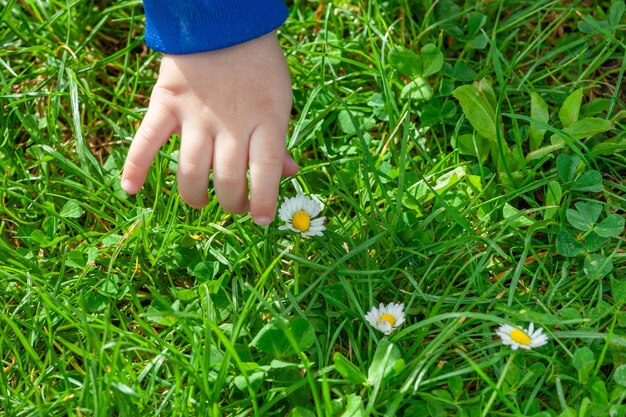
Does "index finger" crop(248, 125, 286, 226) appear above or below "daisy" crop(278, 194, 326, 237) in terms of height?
above

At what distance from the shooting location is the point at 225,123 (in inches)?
46.3

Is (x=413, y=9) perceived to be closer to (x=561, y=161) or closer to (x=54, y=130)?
(x=561, y=161)

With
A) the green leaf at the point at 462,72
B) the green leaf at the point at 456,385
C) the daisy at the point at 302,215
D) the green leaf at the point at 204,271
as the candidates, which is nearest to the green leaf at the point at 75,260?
the green leaf at the point at 204,271

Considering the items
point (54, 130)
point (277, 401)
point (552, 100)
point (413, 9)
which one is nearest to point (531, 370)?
point (277, 401)

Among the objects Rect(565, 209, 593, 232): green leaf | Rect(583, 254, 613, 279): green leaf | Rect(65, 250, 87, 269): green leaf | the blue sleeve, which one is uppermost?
the blue sleeve

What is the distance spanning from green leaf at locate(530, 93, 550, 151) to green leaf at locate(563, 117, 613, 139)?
1.9 inches

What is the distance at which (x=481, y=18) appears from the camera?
5.33ft

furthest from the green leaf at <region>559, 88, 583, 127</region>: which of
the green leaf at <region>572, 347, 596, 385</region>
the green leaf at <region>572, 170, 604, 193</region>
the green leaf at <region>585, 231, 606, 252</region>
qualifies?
the green leaf at <region>572, 347, 596, 385</region>

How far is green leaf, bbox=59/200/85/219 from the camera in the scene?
1454 mm

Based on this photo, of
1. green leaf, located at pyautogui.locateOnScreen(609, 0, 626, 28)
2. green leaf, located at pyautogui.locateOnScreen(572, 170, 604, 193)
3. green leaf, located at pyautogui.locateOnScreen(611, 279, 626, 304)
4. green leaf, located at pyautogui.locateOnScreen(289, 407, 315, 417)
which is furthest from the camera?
green leaf, located at pyautogui.locateOnScreen(609, 0, 626, 28)

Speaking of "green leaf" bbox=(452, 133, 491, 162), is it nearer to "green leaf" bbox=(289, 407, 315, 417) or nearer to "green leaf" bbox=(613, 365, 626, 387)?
"green leaf" bbox=(613, 365, 626, 387)

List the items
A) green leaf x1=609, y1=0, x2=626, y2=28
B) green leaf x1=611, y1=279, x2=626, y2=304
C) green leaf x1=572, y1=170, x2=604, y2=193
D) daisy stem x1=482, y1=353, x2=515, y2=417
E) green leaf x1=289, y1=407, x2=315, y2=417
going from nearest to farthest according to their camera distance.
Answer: daisy stem x1=482, y1=353, x2=515, y2=417, green leaf x1=289, y1=407, x2=315, y2=417, green leaf x1=611, y1=279, x2=626, y2=304, green leaf x1=572, y1=170, x2=604, y2=193, green leaf x1=609, y1=0, x2=626, y2=28

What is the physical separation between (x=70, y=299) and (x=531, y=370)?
0.77 meters

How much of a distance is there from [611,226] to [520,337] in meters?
0.34
